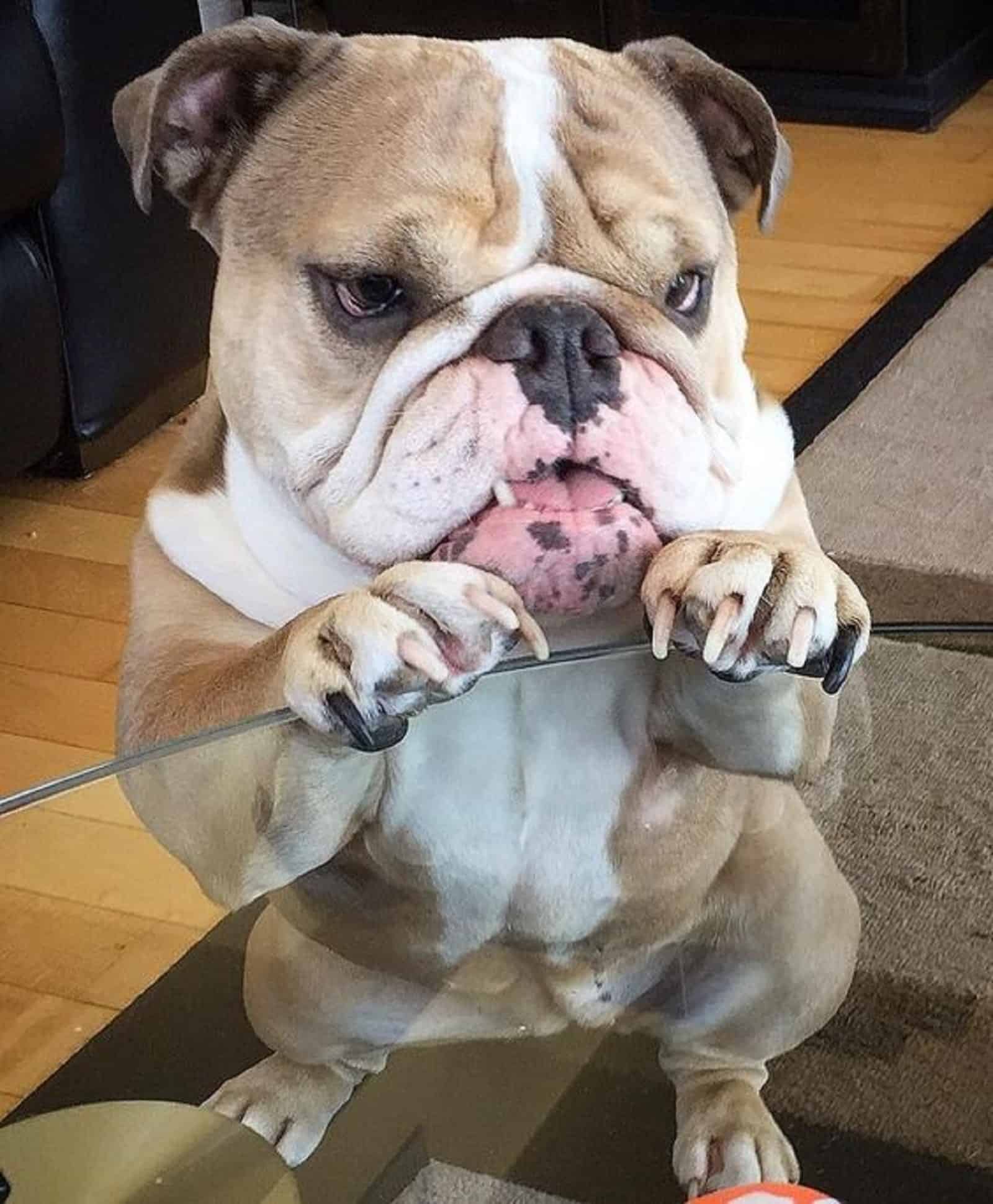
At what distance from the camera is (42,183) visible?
1.78 metres

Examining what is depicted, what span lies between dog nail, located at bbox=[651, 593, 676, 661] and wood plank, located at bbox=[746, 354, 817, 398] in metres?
1.29

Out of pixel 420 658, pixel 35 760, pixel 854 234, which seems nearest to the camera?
pixel 420 658

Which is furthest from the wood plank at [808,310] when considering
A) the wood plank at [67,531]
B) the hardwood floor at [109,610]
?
the wood plank at [67,531]

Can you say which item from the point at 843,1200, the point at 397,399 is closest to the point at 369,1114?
the point at 843,1200

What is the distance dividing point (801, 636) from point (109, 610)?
1.15 m

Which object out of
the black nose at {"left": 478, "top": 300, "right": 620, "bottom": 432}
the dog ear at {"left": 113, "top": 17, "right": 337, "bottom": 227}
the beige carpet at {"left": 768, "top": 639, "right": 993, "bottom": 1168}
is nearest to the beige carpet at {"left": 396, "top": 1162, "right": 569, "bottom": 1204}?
the beige carpet at {"left": 768, "top": 639, "right": 993, "bottom": 1168}

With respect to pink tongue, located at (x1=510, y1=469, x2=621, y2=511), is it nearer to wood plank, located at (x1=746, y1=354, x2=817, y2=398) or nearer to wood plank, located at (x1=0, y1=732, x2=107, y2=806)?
wood plank, located at (x1=0, y1=732, x2=107, y2=806)

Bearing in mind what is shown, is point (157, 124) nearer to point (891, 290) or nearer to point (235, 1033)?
point (235, 1033)

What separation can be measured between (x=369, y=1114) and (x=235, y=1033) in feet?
0.22

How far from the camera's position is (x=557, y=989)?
2.74 feet

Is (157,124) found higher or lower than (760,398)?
higher

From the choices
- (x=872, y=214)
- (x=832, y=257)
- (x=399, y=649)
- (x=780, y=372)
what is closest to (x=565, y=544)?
(x=399, y=649)

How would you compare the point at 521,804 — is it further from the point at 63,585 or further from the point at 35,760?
the point at 63,585

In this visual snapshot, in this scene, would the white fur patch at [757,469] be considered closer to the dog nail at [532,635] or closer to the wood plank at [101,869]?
the dog nail at [532,635]
